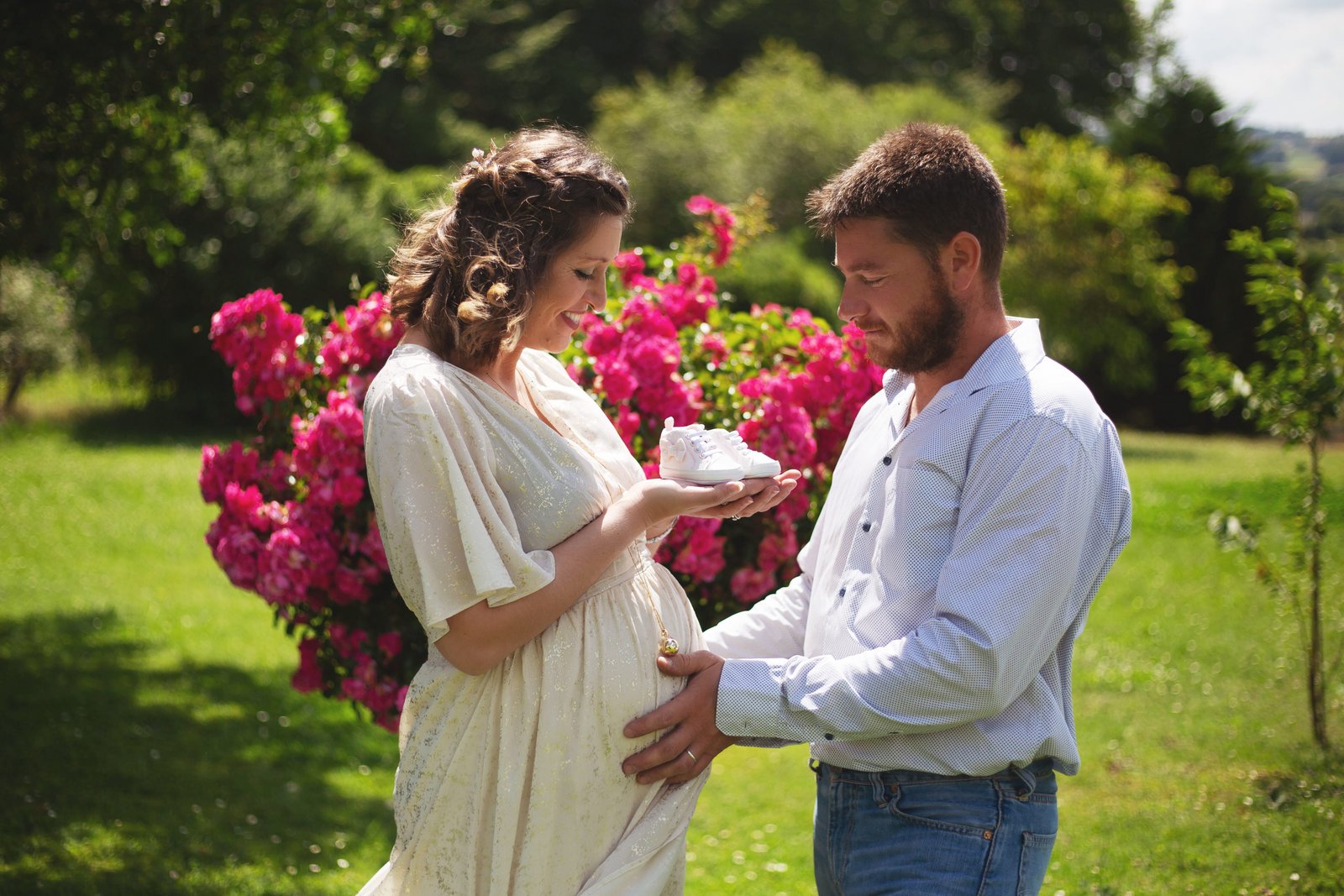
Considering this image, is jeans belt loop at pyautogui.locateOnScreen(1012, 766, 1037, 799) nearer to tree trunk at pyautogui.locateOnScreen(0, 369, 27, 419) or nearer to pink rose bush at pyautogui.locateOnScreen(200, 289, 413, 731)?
pink rose bush at pyautogui.locateOnScreen(200, 289, 413, 731)

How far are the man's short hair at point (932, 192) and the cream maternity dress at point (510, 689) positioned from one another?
2.70ft

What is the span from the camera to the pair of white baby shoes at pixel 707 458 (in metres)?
2.52

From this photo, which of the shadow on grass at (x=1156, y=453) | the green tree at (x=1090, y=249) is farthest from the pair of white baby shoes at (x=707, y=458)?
the green tree at (x=1090, y=249)

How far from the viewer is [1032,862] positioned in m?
2.39

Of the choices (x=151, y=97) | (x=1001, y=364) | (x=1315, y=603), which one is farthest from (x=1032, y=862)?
(x=151, y=97)

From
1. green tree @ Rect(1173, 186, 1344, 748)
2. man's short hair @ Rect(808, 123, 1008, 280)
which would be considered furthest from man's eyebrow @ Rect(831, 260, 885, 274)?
green tree @ Rect(1173, 186, 1344, 748)

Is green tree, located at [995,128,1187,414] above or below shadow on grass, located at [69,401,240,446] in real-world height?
above

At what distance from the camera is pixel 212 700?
7953mm

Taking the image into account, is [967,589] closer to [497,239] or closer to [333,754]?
[497,239]

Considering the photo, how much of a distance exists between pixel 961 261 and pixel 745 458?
0.60 metres

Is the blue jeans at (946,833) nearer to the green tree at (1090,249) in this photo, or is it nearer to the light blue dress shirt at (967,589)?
the light blue dress shirt at (967,589)

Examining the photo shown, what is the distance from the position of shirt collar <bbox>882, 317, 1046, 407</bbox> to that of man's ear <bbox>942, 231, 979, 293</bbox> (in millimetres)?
141

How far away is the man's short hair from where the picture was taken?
2.39m

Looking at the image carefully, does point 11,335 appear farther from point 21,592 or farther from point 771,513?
point 771,513
